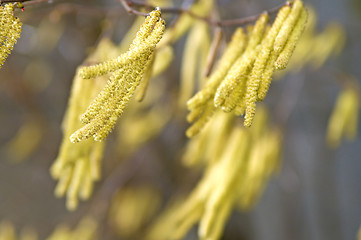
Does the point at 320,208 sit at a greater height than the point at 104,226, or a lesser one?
lesser

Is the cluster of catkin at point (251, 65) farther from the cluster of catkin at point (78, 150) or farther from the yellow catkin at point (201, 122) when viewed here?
the cluster of catkin at point (78, 150)

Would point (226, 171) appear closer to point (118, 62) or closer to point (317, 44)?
point (118, 62)

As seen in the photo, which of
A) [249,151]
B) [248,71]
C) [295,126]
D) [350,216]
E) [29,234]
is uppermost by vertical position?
[248,71]

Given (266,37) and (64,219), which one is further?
(64,219)

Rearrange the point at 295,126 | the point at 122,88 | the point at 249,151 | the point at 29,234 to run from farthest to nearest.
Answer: the point at 295,126 → the point at 29,234 → the point at 249,151 → the point at 122,88

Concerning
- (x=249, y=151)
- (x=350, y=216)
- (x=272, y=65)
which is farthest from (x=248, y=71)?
(x=350, y=216)

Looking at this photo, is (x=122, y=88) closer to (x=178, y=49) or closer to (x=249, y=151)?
(x=249, y=151)

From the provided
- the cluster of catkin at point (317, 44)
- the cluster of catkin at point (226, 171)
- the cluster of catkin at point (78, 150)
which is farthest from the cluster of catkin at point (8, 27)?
the cluster of catkin at point (317, 44)
